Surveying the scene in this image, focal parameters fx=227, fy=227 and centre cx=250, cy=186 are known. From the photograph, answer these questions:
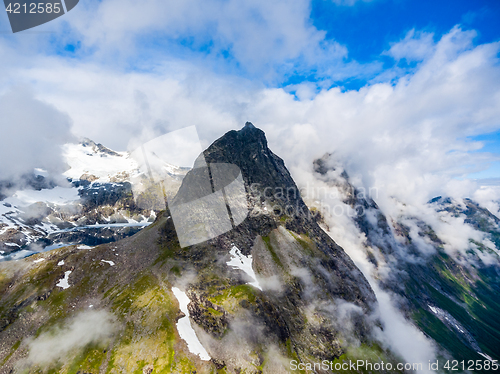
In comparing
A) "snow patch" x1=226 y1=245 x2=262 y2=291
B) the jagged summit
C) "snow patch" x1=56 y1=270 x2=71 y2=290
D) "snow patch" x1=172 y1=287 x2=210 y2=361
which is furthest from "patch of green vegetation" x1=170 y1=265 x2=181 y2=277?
"snow patch" x1=56 y1=270 x2=71 y2=290

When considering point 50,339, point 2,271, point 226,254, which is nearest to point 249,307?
point 226,254

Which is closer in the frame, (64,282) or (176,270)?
(64,282)

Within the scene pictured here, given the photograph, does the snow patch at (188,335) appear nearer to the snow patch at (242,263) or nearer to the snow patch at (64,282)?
the snow patch at (242,263)

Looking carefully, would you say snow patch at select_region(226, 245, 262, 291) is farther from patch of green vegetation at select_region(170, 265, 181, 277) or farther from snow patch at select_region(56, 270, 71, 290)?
snow patch at select_region(56, 270, 71, 290)

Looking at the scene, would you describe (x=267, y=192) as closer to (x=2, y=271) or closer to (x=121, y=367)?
(x=121, y=367)

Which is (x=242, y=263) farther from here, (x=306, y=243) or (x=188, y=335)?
(x=306, y=243)

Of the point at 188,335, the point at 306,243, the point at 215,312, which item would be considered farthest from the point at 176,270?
the point at 306,243

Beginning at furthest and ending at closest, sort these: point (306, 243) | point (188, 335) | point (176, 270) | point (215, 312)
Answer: point (306, 243) → point (176, 270) → point (215, 312) → point (188, 335)

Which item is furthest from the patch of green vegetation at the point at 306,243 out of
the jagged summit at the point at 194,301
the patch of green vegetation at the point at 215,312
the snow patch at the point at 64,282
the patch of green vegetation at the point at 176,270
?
the snow patch at the point at 64,282

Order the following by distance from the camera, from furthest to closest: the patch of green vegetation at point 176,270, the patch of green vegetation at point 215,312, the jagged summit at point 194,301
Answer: the patch of green vegetation at point 176,270 → the patch of green vegetation at point 215,312 → the jagged summit at point 194,301

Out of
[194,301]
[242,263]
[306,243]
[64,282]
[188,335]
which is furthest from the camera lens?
[306,243]
